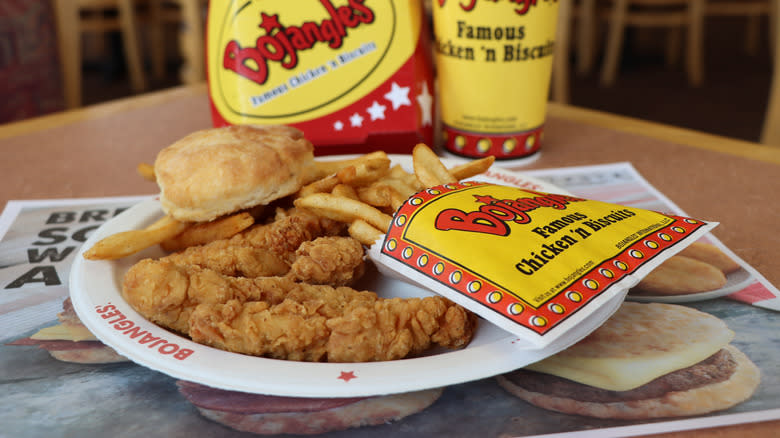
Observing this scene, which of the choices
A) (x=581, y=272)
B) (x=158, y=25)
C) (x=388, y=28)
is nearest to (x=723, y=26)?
(x=158, y=25)

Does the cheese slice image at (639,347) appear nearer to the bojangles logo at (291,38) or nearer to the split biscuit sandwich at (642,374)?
the split biscuit sandwich at (642,374)

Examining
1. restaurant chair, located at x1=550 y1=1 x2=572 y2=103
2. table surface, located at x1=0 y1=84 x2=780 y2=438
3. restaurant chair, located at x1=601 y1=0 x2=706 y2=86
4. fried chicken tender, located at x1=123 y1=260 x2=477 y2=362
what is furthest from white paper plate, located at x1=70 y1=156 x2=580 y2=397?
restaurant chair, located at x1=601 y1=0 x2=706 y2=86

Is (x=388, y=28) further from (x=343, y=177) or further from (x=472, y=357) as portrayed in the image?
(x=472, y=357)

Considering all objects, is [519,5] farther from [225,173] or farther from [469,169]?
[225,173]

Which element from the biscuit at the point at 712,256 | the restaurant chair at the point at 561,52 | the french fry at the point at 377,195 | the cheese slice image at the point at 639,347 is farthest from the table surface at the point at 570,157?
the restaurant chair at the point at 561,52

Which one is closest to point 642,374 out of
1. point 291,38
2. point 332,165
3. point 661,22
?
point 332,165
